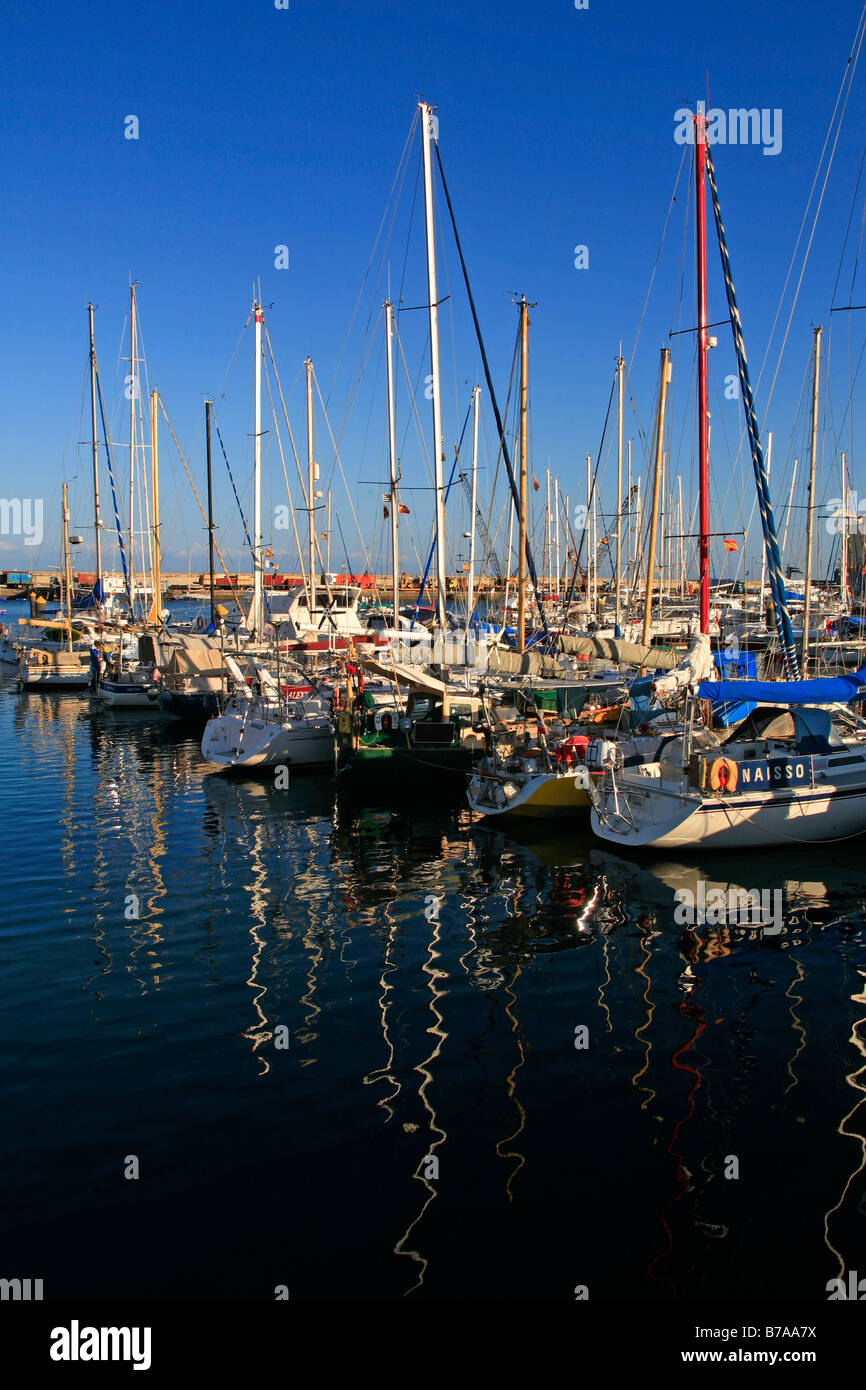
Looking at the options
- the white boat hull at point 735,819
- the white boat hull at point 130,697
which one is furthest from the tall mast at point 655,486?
the white boat hull at point 130,697

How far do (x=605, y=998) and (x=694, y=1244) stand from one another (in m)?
4.66

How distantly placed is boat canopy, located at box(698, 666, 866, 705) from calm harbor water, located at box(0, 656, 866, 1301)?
3.42 meters

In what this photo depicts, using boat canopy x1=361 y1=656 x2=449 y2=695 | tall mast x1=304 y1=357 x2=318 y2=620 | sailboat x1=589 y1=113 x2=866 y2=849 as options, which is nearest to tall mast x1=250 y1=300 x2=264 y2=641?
tall mast x1=304 y1=357 x2=318 y2=620

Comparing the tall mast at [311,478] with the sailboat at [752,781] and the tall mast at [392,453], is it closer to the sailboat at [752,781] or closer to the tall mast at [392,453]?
the tall mast at [392,453]

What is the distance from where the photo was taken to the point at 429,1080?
9641 millimetres

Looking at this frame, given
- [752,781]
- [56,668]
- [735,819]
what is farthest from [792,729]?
[56,668]

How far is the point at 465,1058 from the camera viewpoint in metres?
10.1

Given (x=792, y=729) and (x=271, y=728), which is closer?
(x=792, y=729)

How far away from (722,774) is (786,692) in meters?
3.26

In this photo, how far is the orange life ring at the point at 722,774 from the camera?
17.6 m

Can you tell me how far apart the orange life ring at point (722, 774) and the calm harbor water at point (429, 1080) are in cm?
162

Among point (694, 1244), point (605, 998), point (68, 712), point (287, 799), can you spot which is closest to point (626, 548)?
point (68, 712)

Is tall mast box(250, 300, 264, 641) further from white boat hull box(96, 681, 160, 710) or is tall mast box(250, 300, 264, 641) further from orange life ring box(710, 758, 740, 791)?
orange life ring box(710, 758, 740, 791)

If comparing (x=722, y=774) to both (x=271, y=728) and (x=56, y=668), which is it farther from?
(x=56, y=668)
